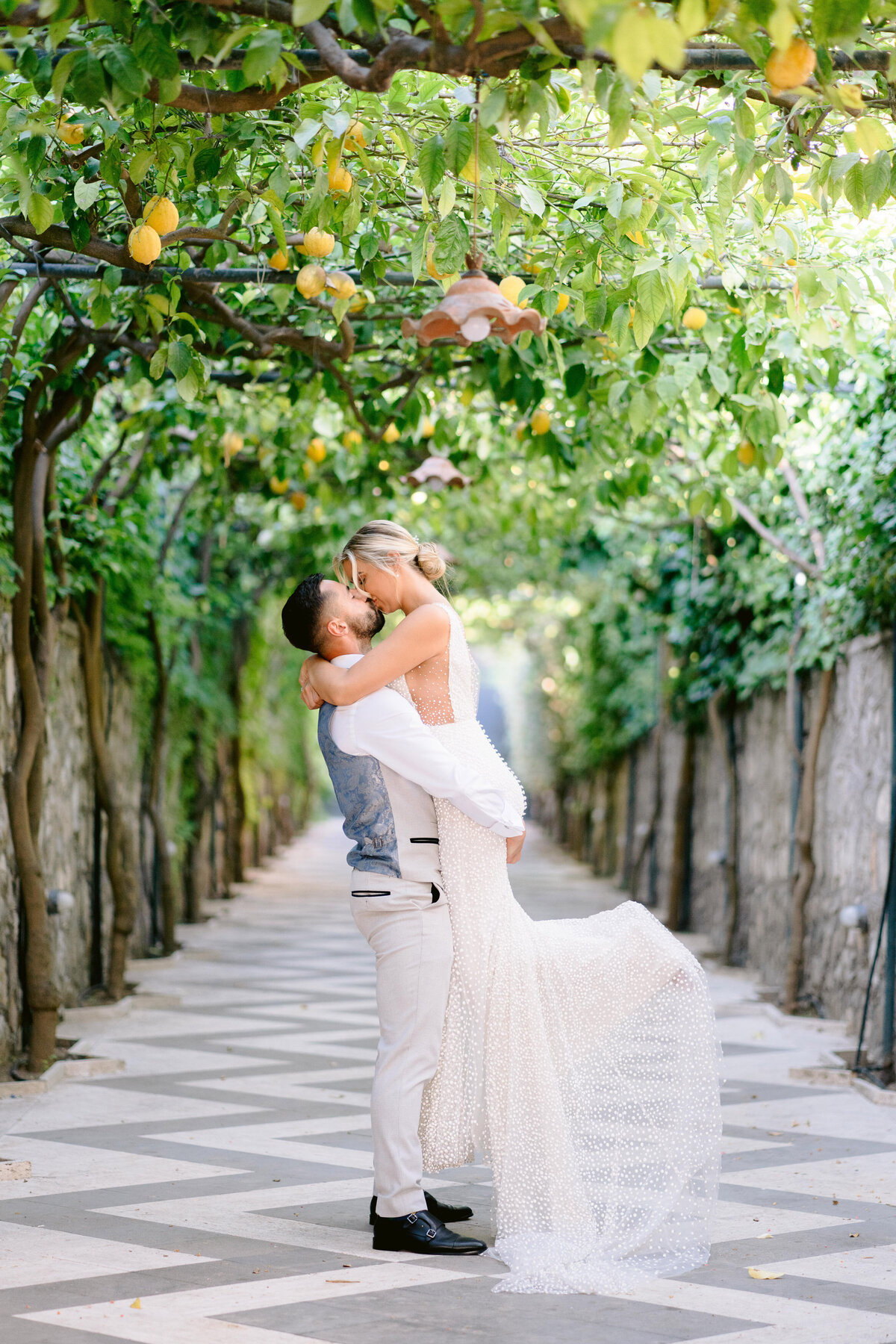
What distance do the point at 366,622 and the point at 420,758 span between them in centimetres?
44

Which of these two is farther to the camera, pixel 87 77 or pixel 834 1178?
pixel 834 1178

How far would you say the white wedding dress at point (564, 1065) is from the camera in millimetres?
3439

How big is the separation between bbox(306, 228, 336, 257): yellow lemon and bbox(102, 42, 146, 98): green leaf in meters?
1.25

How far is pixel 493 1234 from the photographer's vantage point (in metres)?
3.64

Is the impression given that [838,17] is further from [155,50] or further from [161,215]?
[161,215]

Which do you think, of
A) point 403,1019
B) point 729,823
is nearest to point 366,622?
point 403,1019

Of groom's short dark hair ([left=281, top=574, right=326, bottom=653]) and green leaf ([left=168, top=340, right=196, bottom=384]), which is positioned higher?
green leaf ([left=168, top=340, right=196, bottom=384])

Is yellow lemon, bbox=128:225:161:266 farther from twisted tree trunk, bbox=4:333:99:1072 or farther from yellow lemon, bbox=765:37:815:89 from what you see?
yellow lemon, bbox=765:37:815:89

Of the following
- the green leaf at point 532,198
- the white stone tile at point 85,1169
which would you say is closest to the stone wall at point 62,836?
the white stone tile at point 85,1169

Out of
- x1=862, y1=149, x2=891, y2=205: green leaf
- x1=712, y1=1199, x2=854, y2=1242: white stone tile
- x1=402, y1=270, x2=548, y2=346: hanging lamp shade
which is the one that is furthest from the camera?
x1=712, y1=1199, x2=854, y2=1242: white stone tile

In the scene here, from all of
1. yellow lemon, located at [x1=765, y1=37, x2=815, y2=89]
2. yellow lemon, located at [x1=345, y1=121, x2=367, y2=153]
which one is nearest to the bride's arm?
yellow lemon, located at [x1=345, y1=121, x2=367, y2=153]

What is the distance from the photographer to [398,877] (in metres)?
3.56

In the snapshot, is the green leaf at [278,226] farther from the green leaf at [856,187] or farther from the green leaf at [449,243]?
the green leaf at [856,187]

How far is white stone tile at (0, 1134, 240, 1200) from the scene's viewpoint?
161 inches
